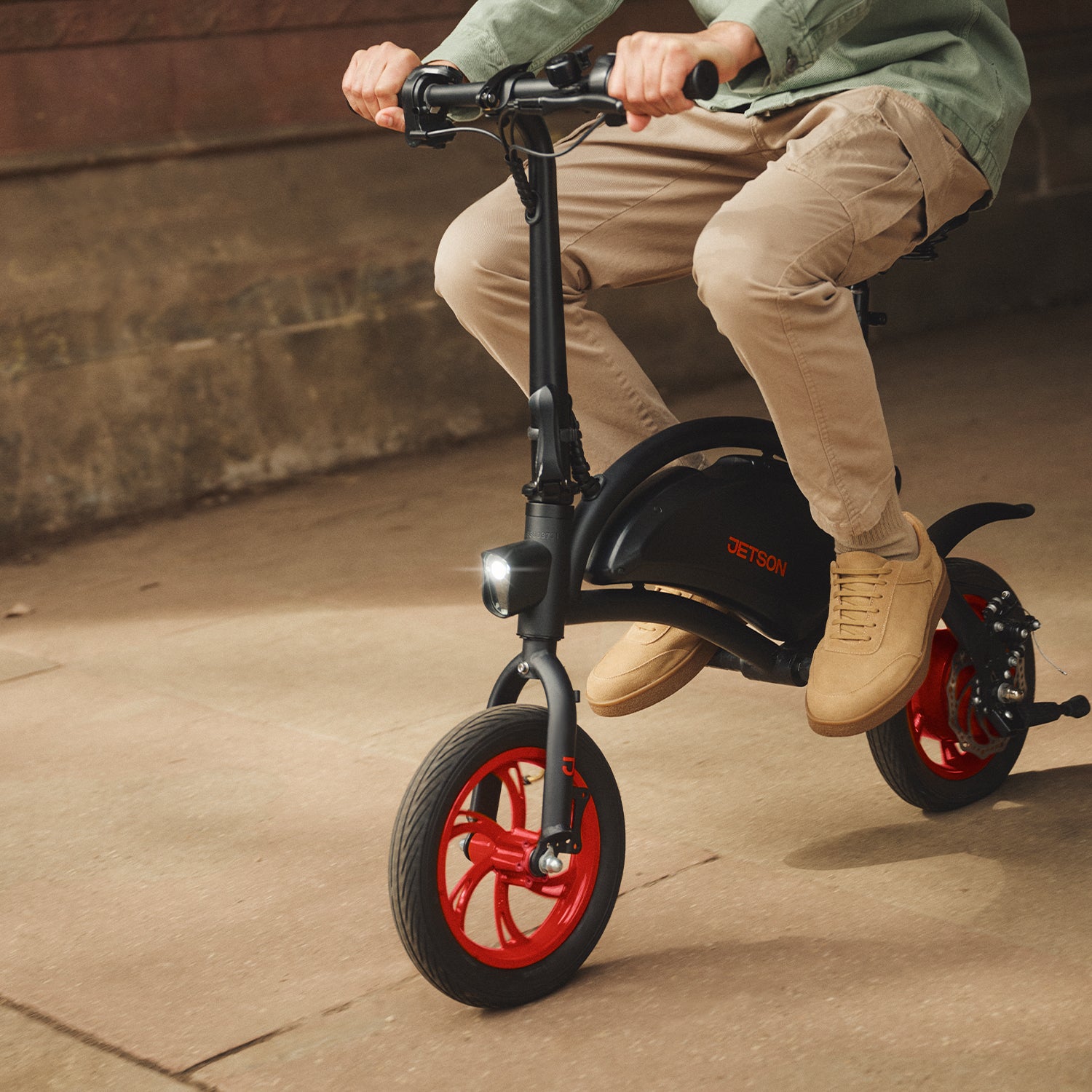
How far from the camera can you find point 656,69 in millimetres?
1795

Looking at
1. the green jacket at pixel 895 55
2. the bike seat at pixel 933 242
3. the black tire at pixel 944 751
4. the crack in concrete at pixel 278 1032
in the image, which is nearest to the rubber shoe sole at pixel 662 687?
the black tire at pixel 944 751

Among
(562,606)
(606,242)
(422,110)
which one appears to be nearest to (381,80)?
(422,110)

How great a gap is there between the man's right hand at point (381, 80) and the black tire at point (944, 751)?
1165 mm

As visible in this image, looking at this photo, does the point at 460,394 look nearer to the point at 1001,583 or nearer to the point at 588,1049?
the point at 1001,583

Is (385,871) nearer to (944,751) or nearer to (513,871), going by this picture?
(513,871)

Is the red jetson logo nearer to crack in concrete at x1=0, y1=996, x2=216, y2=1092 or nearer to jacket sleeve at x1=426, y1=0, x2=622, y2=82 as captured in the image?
jacket sleeve at x1=426, y1=0, x2=622, y2=82

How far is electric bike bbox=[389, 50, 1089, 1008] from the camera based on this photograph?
1.96 metres

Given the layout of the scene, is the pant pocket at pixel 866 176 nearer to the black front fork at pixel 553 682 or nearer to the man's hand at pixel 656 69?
the man's hand at pixel 656 69

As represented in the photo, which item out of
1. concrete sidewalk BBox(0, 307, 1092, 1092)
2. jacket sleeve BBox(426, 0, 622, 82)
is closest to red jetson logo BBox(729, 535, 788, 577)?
concrete sidewalk BBox(0, 307, 1092, 1092)

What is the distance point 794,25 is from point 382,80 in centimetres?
58

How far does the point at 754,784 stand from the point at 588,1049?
937 millimetres

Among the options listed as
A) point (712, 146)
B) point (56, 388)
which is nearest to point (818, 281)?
point (712, 146)

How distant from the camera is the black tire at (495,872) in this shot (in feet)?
6.38

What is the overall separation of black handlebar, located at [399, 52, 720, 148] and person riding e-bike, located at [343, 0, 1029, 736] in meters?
0.08
